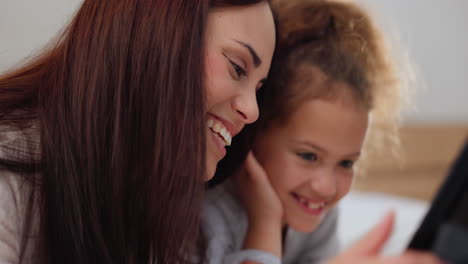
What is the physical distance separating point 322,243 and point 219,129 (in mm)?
510

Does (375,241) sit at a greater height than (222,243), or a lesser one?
greater

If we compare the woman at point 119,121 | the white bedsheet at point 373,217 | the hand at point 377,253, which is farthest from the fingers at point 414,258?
the white bedsheet at point 373,217

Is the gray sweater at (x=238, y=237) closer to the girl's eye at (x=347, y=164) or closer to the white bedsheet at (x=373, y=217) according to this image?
the girl's eye at (x=347, y=164)

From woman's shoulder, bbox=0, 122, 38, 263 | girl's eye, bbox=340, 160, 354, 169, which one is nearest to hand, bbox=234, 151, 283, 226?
girl's eye, bbox=340, 160, 354, 169

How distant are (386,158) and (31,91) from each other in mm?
1589

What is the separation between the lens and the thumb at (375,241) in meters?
0.51

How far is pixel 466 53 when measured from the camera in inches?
91.1

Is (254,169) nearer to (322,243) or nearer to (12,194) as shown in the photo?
(322,243)

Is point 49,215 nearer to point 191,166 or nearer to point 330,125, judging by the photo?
point 191,166

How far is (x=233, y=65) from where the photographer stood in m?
0.78

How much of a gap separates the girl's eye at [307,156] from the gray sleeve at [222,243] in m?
0.18

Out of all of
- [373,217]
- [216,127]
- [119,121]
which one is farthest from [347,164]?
[373,217]

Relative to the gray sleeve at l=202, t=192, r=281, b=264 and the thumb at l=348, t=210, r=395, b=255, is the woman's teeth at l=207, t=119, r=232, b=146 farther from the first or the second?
the thumb at l=348, t=210, r=395, b=255

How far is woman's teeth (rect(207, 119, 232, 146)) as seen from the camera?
817 mm
